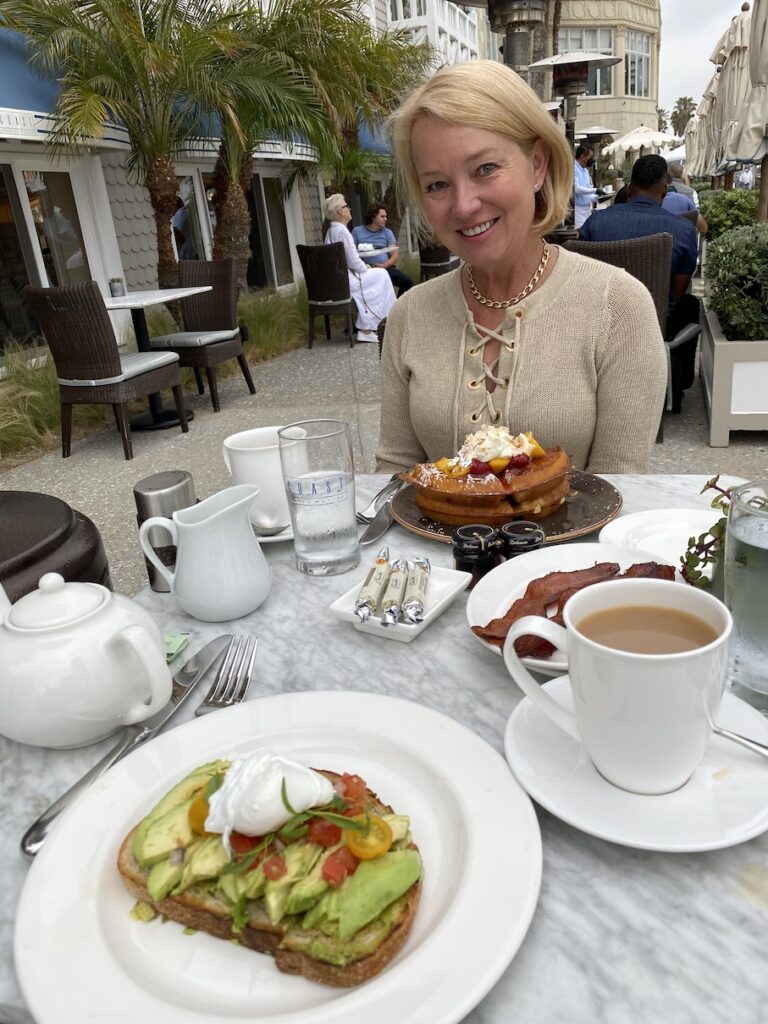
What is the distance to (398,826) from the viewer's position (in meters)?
0.76

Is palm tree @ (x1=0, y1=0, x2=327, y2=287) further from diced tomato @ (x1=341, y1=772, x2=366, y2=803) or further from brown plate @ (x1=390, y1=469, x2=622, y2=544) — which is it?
diced tomato @ (x1=341, y1=772, x2=366, y2=803)

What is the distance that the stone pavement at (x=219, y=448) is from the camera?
15.6 ft

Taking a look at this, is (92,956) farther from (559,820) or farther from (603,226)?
(603,226)

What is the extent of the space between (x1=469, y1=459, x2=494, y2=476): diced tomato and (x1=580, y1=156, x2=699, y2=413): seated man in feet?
14.4

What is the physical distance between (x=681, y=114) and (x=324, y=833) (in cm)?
8909

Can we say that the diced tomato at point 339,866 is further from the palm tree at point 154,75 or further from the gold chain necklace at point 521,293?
the palm tree at point 154,75

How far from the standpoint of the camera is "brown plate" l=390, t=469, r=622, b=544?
58.6 inches

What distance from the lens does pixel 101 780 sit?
88cm

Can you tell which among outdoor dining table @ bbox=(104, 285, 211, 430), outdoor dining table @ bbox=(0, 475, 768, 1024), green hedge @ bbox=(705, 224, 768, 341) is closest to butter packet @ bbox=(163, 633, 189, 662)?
outdoor dining table @ bbox=(0, 475, 768, 1024)

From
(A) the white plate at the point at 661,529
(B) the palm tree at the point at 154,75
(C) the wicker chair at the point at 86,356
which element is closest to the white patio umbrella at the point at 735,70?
(B) the palm tree at the point at 154,75

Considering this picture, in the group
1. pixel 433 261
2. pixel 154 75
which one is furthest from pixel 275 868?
pixel 433 261

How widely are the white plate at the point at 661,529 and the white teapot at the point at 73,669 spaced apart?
875mm

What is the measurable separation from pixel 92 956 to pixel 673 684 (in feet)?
1.97

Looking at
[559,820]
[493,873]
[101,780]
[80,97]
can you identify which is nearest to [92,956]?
[101,780]
